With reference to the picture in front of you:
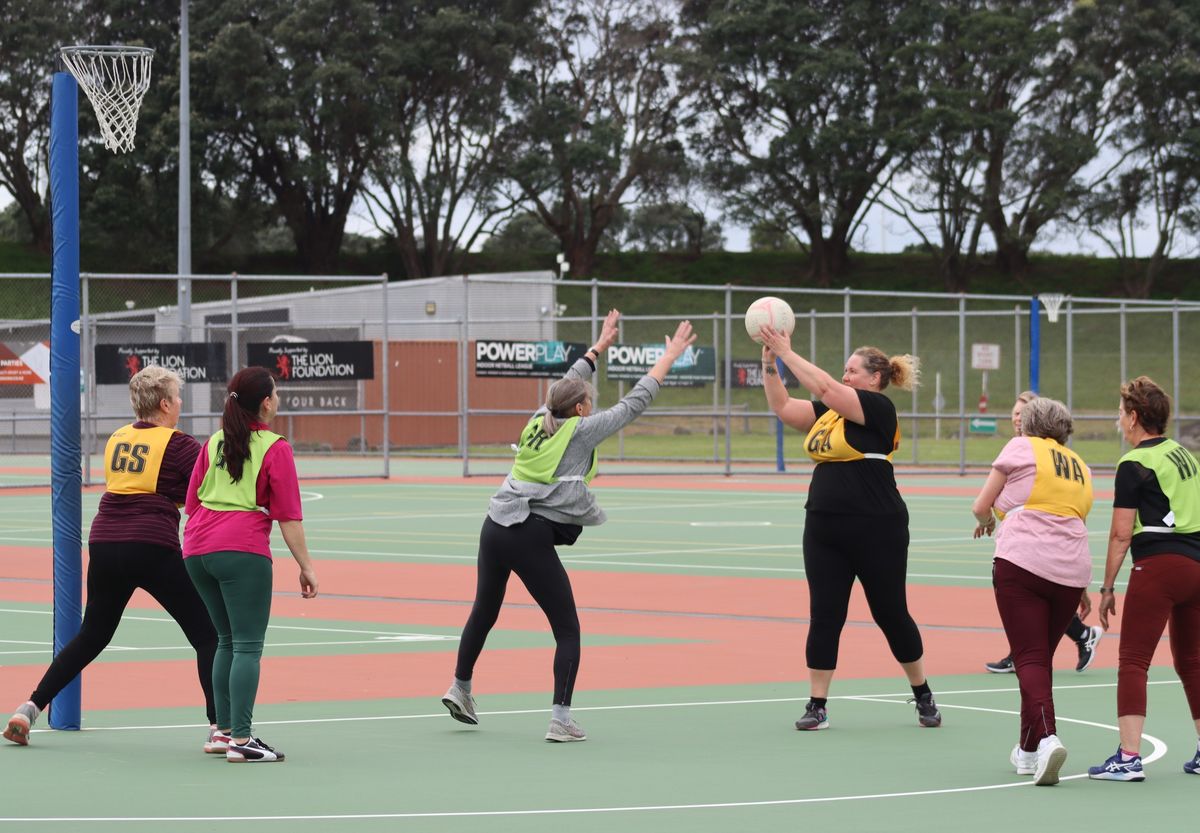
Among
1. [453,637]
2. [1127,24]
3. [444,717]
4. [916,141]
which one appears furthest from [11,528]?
[1127,24]

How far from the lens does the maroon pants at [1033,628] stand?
740 centimetres

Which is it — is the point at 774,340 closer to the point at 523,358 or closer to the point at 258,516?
the point at 258,516

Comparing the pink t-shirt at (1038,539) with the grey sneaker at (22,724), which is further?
the grey sneaker at (22,724)

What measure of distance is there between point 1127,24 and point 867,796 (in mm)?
64760

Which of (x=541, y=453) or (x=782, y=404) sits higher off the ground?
(x=782, y=404)

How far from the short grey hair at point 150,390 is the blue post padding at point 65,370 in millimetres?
847

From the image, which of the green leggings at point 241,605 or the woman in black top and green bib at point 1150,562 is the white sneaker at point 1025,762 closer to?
the woman in black top and green bib at point 1150,562

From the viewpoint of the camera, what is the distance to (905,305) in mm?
63281

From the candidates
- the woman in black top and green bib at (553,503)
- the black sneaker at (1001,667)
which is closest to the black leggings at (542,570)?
the woman in black top and green bib at (553,503)

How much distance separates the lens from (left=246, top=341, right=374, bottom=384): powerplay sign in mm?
28891

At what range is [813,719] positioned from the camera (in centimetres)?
876

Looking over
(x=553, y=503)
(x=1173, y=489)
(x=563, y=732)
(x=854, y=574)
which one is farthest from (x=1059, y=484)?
(x=563, y=732)

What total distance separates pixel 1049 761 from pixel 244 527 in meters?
3.60

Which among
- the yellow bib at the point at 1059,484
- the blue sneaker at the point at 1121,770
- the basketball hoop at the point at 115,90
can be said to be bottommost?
the blue sneaker at the point at 1121,770
